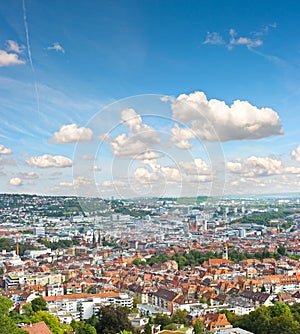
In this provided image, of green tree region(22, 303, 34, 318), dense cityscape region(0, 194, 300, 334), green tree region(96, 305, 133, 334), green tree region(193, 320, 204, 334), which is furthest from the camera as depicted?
green tree region(22, 303, 34, 318)

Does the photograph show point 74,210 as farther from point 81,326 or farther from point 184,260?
point 81,326

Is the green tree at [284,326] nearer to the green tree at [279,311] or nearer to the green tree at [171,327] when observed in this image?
the green tree at [279,311]

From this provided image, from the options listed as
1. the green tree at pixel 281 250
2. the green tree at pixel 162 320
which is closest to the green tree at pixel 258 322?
the green tree at pixel 162 320

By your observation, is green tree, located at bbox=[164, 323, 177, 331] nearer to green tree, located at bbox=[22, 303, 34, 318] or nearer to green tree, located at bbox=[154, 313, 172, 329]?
green tree, located at bbox=[154, 313, 172, 329]

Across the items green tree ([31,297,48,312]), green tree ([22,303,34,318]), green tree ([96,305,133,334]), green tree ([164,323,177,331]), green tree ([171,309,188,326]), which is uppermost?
green tree ([96,305,133,334])

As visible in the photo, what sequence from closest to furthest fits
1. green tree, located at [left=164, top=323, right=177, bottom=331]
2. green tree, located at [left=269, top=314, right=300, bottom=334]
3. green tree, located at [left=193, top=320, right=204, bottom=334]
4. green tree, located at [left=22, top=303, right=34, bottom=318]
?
green tree, located at [left=269, top=314, right=300, bottom=334] < green tree, located at [left=164, top=323, right=177, bottom=331] < green tree, located at [left=193, top=320, right=204, bottom=334] < green tree, located at [left=22, top=303, right=34, bottom=318]

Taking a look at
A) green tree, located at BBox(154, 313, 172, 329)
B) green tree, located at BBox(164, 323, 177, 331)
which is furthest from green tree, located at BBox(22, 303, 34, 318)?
green tree, located at BBox(164, 323, 177, 331)

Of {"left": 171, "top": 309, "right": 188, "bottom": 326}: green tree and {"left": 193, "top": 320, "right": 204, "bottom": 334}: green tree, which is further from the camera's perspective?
{"left": 171, "top": 309, "right": 188, "bottom": 326}: green tree
